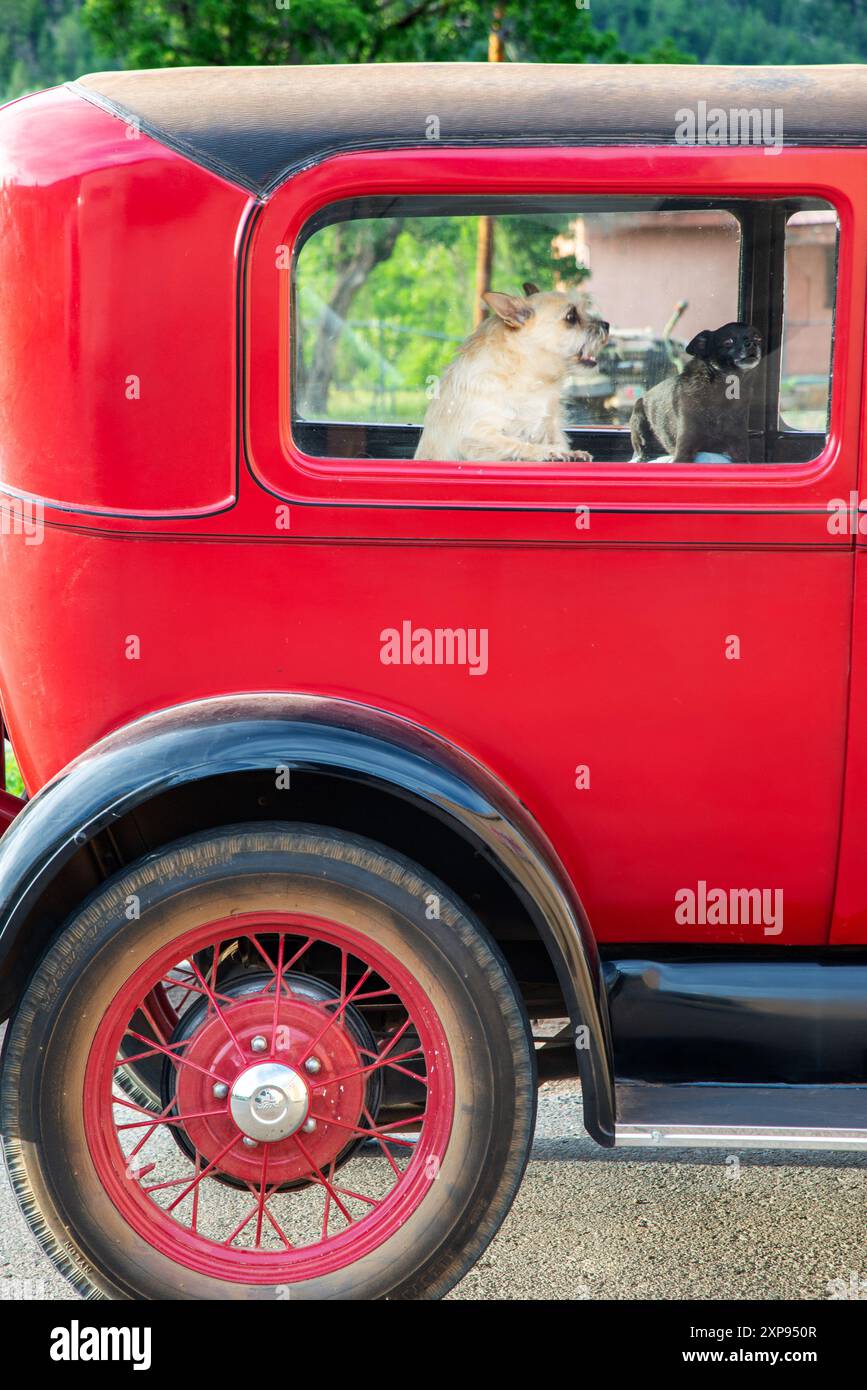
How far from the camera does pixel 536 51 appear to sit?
1018 centimetres

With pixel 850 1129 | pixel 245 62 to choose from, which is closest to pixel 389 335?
pixel 245 62

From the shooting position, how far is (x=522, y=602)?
2.13 metres

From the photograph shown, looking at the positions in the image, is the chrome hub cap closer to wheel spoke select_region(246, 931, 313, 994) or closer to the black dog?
wheel spoke select_region(246, 931, 313, 994)

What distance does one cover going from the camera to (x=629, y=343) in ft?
8.02

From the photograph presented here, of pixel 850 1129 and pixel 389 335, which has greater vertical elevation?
pixel 389 335

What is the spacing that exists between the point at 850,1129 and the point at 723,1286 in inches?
22.7

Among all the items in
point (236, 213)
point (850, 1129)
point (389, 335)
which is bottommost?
point (850, 1129)

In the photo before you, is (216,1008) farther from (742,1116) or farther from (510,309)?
(510,309)

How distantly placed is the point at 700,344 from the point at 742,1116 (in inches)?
57.4

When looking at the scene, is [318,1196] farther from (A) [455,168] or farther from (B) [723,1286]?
(A) [455,168]

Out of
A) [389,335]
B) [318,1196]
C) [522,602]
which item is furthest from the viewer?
[389,335]

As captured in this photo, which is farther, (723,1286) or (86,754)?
(723,1286)

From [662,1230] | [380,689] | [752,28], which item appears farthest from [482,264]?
[752,28]

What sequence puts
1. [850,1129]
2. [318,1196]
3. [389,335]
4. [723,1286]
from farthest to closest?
[389,335] < [318,1196] < [723,1286] < [850,1129]
